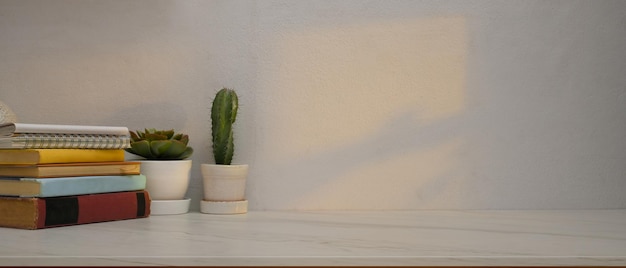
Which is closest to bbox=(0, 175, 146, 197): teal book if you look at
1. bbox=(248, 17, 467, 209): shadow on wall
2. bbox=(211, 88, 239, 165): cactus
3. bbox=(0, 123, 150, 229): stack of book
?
bbox=(0, 123, 150, 229): stack of book

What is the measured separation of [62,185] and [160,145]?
307 mm

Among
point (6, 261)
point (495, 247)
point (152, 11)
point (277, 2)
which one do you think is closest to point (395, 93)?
point (277, 2)

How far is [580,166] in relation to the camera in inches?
74.9

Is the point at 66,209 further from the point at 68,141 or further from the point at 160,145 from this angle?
the point at 160,145

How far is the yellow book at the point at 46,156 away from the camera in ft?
4.51

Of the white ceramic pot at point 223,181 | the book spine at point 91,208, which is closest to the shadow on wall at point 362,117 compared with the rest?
the white ceramic pot at point 223,181

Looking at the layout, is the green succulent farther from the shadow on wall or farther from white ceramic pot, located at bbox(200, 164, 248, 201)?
the shadow on wall

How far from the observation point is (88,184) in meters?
1.45

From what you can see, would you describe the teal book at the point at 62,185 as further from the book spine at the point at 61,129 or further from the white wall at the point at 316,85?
the white wall at the point at 316,85

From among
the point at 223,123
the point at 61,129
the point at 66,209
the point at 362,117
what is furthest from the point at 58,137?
the point at 362,117

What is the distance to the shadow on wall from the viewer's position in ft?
6.05

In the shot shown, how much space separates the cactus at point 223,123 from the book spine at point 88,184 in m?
0.20

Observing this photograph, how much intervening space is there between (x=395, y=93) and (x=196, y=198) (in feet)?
1.80

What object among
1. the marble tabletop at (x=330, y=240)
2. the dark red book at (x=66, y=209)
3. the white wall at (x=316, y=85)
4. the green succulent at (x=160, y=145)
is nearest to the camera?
the marble tabletop at (x=330, y=240)
